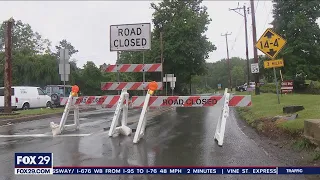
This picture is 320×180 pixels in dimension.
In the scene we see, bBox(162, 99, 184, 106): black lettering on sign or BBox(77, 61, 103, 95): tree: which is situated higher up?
BBox(77, 61, 103, 95): tree

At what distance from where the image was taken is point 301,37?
40375mm

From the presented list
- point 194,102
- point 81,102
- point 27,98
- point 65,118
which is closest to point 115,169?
point 194,102

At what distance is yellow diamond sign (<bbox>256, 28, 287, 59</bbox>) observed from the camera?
15094 mm

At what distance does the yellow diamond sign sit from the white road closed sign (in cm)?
642

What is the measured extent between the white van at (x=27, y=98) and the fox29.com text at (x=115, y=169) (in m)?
18.4

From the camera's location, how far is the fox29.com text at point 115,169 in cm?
532

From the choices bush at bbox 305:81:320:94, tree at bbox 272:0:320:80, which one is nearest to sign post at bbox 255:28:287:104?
bush at bbox 305:81:320:94

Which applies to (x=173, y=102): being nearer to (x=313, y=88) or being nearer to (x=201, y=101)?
(x=201, y=101)

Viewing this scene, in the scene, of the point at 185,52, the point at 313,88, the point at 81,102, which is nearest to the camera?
the point at 81,102

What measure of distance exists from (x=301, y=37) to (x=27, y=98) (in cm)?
3082

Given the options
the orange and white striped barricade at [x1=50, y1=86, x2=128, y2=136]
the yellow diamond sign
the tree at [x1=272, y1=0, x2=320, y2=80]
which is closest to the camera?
the orange and white striped barricade at [x1=50, y1=86, x2=128, y2=136]

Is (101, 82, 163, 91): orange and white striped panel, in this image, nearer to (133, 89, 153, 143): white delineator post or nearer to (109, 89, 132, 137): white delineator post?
(109, 89, 132, 137): white delineator post

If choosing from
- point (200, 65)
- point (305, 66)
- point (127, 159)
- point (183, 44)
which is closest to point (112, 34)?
point (127, 159)

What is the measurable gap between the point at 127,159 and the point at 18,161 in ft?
6.53
